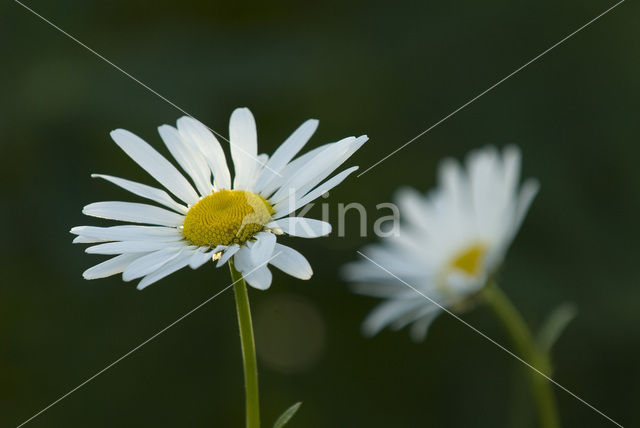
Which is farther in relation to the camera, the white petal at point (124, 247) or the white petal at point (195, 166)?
the white petal at point (195, 166)

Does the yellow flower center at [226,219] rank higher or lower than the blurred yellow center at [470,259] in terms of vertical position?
higher

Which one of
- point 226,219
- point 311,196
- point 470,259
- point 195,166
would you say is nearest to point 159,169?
point 195,166

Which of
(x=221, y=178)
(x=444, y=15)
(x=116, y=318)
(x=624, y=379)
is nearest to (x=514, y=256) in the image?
(x=624, y=379)

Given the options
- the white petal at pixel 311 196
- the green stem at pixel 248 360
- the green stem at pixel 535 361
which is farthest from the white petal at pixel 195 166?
the green stem at pixel 535 361

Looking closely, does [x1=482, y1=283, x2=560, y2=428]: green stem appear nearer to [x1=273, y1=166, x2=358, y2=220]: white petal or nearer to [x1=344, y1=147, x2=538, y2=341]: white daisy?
[x1=344, y1=147, x2=538, y2=341]: white daisy

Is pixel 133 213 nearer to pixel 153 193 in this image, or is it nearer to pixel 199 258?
pixel 153 193

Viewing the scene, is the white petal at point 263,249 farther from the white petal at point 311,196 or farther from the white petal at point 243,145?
the white petal at point 243,145
